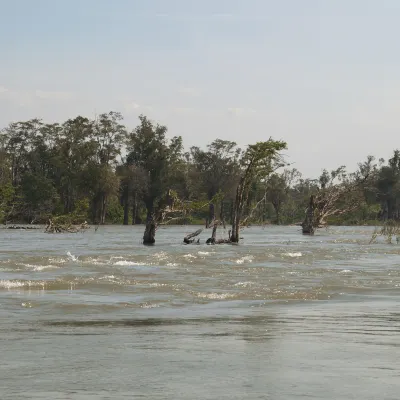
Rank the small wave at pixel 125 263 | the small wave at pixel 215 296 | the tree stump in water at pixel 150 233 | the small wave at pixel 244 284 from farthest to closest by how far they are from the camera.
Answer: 1. the tree stump in water at pixel 150 233
2. the small wave at pixel 125 263
3. the small wave at pixel 244 284
4. the small wave at pixel 215 296

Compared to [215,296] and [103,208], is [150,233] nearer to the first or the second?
[215,296]

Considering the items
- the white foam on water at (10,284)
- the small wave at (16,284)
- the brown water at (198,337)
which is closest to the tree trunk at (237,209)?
the brown water at (198,337)

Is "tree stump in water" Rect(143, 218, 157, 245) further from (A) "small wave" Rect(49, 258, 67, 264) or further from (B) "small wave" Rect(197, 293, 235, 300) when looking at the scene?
(B) "small wave" Rect(197, 293, 235, 300)

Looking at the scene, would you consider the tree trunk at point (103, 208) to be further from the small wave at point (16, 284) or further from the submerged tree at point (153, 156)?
the small wave at point (16, 284)

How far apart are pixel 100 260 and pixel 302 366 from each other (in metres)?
22.4

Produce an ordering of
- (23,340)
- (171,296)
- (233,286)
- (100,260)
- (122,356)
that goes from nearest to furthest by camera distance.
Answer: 1. (122,356)
2. (23,340)
3. (171,296)
4. (233,286)
5. (100,260)

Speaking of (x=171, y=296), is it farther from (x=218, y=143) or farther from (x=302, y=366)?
(x=218, y=143)

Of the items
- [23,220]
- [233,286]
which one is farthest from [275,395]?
[23,220]

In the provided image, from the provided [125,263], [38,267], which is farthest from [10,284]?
[125,263]

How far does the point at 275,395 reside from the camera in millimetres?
5539

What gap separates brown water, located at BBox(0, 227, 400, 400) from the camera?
5898 mm

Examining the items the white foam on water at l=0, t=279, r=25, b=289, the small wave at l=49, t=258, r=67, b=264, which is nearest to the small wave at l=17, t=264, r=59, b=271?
the small wave at l=49, t=258, r=67, b=264

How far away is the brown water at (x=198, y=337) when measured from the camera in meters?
5.90

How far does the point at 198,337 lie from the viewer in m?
8.87
